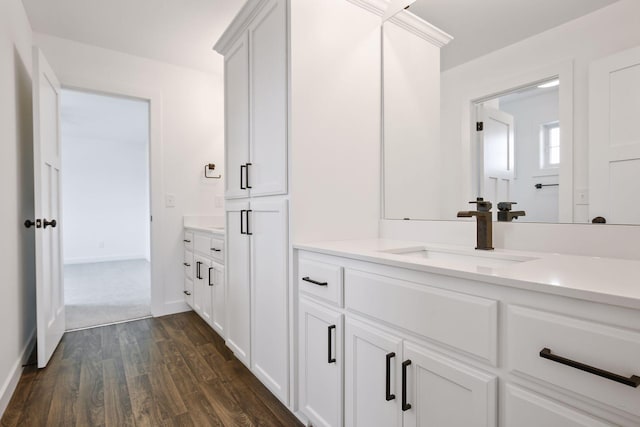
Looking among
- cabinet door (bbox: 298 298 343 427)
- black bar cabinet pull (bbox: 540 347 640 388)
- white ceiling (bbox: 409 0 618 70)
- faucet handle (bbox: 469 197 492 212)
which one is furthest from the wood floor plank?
white ceiling (bbox: 409 0 618 70)

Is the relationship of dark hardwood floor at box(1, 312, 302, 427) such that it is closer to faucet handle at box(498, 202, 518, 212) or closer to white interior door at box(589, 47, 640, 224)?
faucet handle at box(498, 202, 518, 212)

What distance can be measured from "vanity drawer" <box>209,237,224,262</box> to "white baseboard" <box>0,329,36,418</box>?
4.05 ft

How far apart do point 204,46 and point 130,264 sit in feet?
15.5

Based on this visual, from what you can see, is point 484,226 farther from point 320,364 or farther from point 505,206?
point 320,364

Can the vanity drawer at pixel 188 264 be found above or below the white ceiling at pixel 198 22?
below

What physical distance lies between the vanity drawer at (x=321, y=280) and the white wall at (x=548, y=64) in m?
0.68

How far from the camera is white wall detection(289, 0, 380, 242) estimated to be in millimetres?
1493

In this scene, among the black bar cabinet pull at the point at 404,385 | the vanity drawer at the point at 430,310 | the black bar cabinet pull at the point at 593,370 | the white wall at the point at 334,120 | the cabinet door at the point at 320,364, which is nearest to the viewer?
the black bar cabinet pull at the point at 593,370

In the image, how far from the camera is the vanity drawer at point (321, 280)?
1.24 m

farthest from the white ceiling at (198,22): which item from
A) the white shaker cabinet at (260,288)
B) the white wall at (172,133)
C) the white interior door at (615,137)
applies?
the white shaker cabinet at (260,288)

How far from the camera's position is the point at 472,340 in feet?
2.63

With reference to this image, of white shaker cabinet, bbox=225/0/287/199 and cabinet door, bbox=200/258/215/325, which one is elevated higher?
white shaker cabinet, bbox=225/0/287/199

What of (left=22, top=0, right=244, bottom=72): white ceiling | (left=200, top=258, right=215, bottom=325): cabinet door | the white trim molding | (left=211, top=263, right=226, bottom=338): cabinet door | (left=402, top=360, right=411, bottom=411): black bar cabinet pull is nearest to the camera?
(left=402, top=360, right=411, bottom=411): black bar cabinet pull

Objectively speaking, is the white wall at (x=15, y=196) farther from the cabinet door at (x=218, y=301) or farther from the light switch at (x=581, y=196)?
the light switch at (x=581, y=196)
